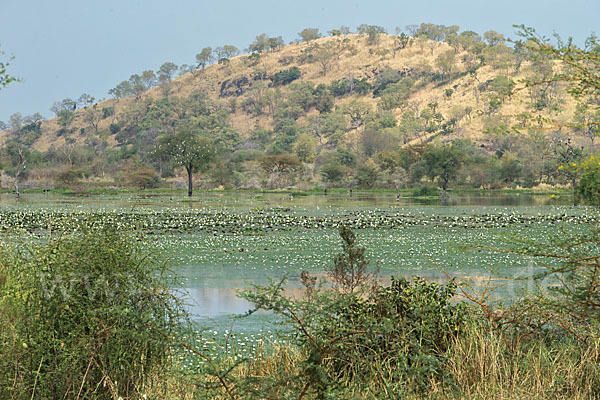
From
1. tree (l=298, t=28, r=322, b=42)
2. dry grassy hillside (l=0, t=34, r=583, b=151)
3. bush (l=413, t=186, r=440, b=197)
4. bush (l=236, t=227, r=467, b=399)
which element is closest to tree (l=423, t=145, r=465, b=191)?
bush (l=413, t=186, r=440, b=197)

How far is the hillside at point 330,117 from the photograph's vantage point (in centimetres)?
6531

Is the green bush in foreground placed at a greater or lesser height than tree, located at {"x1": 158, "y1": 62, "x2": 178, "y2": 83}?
lesser

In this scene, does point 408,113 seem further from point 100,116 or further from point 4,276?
point 4,276

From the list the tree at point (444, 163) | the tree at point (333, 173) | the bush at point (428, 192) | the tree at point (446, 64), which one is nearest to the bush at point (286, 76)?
the tree at point (446, 64)

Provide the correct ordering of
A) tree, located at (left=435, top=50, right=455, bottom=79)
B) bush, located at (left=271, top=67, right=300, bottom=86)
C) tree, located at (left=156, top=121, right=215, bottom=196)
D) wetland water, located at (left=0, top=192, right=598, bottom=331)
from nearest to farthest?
1. wetland water, located at (left=0, top=192, right=598, bottom=331)
2. tree, located at (left=156, top=121, right=215, bottom=196)
3. tree, located at (left=435, top=50, right=455, bottom=79)
4. bush, located at (left=271, top=67, right=300, bottom=86)

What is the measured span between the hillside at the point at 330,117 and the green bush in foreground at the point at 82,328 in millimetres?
54323

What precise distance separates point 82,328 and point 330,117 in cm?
11273

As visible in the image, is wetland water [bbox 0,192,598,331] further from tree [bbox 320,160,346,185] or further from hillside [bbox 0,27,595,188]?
hillside [bbox 0,27,595,188]

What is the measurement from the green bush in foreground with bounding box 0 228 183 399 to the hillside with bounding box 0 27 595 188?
2139 inches

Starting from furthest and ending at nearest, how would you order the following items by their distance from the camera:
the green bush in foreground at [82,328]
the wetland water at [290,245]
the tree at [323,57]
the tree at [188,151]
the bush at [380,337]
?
the tree at [323,57], the tree at [188,151], the wetland water at [290,245], the green bush in foreground at [82,328], the bush at [380,337]

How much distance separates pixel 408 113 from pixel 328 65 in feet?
178

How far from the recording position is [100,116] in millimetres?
147750

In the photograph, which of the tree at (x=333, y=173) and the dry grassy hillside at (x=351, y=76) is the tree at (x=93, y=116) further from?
the tree at (x=333, y=173)

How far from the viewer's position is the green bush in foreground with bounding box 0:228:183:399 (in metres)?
4.11
